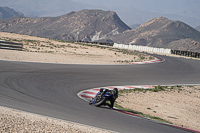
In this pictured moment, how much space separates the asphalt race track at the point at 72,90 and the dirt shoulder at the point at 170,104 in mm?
1985

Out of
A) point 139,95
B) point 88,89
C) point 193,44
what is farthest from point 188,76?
point 193,44

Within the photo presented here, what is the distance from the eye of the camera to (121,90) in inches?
627

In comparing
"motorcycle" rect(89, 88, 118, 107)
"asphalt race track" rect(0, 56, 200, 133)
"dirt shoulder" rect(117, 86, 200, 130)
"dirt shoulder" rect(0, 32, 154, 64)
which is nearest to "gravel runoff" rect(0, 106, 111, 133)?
"asphalt race track" rect(0, 56, 200, 133)

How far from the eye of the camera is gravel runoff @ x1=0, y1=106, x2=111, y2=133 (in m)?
6.96

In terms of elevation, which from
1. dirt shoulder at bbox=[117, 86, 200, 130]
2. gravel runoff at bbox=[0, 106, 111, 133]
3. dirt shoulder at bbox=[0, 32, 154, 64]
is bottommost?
dirt shoulder at bbox=[117, 86, 200, 130]

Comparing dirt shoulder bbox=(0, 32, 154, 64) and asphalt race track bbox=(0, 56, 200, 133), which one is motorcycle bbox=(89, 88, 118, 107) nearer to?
asphalt race track bbox=(0, 56, 200, 133)

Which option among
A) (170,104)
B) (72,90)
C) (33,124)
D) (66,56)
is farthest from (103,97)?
(66,56)

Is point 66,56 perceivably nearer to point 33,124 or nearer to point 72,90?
point 72,90

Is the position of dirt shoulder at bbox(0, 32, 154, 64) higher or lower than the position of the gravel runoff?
lower

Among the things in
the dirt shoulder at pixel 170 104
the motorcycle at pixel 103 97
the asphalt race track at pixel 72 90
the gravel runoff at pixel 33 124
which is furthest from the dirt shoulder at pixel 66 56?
the gravel runoff at pixel 33 124

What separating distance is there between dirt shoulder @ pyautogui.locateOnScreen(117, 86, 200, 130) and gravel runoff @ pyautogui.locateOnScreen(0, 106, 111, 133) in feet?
15.5

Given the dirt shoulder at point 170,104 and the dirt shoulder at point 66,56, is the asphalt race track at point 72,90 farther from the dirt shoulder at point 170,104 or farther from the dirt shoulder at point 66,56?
the dirt shoulder at point 66,56

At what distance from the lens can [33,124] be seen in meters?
7.37

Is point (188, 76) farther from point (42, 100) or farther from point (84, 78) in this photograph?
point (42, 100)
